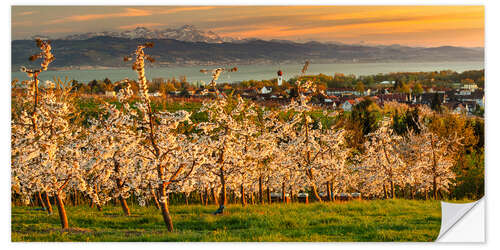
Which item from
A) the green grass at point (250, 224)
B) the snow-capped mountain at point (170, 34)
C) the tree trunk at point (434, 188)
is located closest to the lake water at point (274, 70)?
the snow-capped mountain at point (170, 34)

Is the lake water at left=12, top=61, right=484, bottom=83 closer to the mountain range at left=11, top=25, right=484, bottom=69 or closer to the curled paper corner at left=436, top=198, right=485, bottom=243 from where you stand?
the mountain range at left=11, top=25, right=484, bottom=69

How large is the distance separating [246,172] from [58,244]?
168 inches

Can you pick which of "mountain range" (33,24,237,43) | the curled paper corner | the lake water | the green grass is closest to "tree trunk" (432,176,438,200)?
the green grass

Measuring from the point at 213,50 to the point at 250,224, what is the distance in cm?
424

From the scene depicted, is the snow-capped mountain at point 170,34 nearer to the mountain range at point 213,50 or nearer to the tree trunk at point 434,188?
the mountain range at point 213,50

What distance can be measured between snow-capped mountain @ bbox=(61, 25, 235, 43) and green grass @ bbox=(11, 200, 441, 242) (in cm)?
398

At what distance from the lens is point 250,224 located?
8.59 m

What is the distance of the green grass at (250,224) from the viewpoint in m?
8.27

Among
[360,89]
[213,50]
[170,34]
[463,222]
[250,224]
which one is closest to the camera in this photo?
[250,224]

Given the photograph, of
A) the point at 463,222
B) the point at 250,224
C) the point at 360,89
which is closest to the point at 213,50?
the point at 360,89

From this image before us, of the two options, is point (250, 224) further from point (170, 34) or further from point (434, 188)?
point (434, 188)
